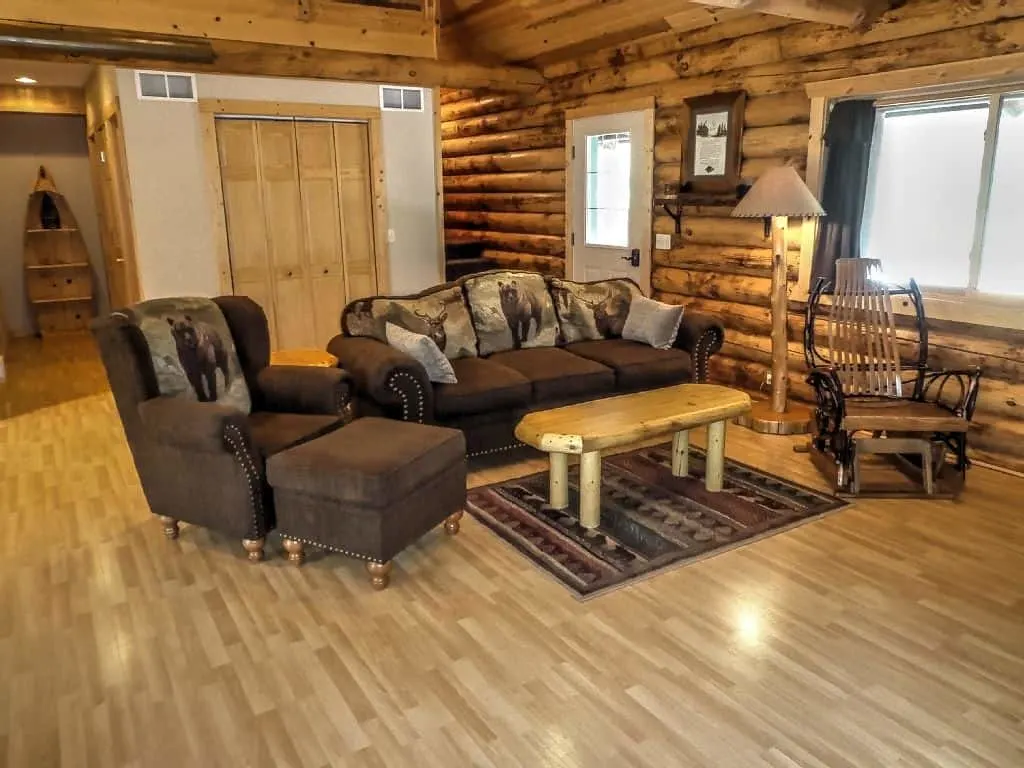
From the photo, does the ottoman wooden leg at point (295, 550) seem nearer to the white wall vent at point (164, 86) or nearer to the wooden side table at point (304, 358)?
the wooden side table at point (304, 358)

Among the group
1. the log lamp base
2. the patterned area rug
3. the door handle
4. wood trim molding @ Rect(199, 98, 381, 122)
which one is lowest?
the patterned area rug

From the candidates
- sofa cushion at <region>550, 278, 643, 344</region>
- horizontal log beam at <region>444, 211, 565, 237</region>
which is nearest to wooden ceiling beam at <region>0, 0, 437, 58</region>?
horizontal log beam at <region>444, 211, 565, 237</region>

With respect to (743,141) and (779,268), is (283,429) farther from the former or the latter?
(743,141)

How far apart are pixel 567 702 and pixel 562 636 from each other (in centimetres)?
34

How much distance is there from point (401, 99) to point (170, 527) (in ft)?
13.5

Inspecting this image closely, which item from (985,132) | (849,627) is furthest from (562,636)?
(985,132)

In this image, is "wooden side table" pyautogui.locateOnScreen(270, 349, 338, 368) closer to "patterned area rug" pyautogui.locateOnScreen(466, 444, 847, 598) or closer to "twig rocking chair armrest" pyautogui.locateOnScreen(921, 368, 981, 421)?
"patterned area rug" pyautogui.locateOnScreen(466, 444, 847, 598)

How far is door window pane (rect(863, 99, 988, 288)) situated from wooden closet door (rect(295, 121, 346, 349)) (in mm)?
3915

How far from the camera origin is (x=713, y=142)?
5203mm

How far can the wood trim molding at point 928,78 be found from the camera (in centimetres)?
364

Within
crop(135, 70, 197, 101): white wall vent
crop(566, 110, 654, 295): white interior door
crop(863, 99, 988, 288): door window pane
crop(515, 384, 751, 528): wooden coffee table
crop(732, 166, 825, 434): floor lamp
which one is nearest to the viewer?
crop(515, 384, 751, 528): wooden coffee table

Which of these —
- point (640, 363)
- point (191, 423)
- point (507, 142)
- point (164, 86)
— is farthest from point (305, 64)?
point (191, 423)

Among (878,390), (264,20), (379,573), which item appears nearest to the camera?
(379,573)

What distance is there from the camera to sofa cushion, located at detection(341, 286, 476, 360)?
14.1 ft
